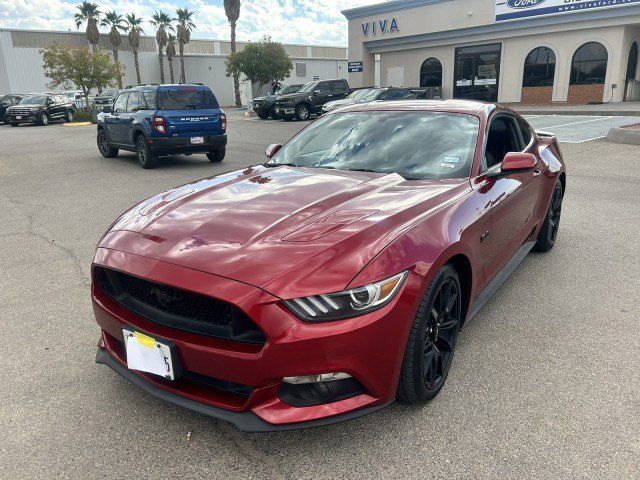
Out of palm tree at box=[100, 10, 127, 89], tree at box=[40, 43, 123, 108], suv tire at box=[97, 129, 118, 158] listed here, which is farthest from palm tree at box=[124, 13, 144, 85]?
suv tire at box=[97, 129, 118, 158]

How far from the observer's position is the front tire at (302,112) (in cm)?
2466

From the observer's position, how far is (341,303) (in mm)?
2137

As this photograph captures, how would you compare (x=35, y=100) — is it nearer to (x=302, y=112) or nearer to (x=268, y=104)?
(x=268, y=104)

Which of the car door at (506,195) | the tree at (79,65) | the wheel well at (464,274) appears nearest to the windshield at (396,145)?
the car door at (506,195)

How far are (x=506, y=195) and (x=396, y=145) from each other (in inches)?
33.6

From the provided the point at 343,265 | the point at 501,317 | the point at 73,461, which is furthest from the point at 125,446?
the point at 501,317

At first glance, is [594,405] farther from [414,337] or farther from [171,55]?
[171,55]

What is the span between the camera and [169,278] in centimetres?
224

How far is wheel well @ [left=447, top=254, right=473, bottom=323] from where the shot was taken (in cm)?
285

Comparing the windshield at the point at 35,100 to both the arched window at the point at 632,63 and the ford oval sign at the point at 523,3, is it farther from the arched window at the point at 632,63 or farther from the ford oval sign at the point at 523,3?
the arched window at the point at 632,63

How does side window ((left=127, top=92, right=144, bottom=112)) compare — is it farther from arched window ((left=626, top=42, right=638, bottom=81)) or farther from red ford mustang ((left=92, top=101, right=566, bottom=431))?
arched window ((left=626, top=42, right=638, bottom=81))

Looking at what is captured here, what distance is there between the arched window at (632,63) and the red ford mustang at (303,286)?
28.0 meters

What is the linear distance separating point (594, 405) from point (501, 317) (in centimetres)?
111

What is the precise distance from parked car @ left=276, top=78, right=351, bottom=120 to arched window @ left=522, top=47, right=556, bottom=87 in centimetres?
1076
